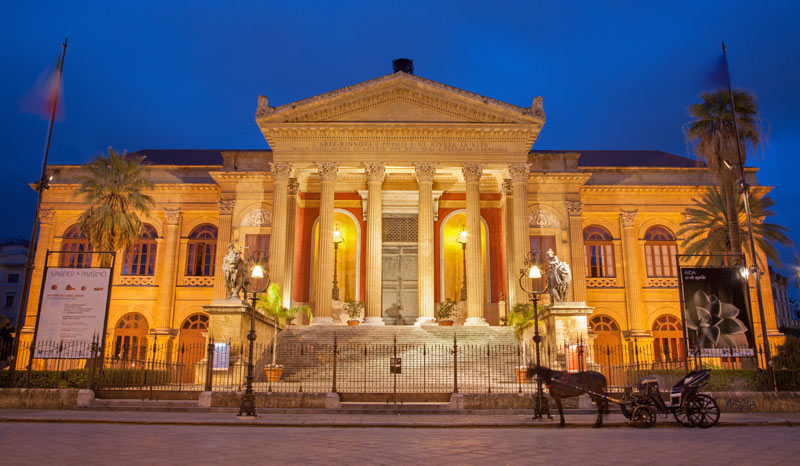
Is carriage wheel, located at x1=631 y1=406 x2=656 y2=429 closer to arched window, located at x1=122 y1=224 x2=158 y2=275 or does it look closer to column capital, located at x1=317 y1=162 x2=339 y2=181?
column capital, located at x1=317 y1=162 x2=339 y2=181

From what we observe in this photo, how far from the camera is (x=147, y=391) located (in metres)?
16.9

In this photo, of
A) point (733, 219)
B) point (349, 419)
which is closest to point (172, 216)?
point (349, 419)

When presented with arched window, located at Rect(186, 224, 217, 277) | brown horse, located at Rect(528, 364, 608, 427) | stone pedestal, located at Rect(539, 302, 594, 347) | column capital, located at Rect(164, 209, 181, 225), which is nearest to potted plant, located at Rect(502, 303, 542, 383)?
stone pedestal, located at Rect(539, 302, 594, 347)

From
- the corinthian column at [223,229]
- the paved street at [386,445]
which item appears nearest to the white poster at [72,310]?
the paved street at [386,445]

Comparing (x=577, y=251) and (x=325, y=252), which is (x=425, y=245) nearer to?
(x=325, y=252)

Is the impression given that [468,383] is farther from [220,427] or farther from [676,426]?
[220,427]

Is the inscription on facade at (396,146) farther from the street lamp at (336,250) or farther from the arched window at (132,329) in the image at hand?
the arched window at (132,329)

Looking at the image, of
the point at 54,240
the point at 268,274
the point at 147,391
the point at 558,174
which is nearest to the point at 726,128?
the point at 558,174

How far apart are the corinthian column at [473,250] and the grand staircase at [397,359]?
1.85 metres

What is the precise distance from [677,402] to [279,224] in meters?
21.0

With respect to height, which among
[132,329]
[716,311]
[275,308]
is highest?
[275,308]

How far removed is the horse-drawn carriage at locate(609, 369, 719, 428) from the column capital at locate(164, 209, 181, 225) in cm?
2936

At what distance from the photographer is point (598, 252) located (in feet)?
117

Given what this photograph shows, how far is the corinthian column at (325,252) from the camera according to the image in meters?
28.1
